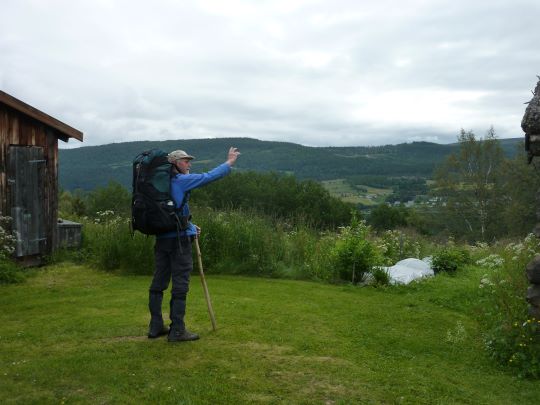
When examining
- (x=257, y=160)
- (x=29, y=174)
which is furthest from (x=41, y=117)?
(x=257, y=160)

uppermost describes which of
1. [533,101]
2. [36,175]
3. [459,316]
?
[533,101]

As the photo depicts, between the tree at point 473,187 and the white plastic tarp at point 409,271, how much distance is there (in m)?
35.1

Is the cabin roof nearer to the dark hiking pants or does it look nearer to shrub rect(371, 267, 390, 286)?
the dark hiking pants

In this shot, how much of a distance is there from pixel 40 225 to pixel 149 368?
7706 millimetres

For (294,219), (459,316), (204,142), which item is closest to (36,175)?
(294,219)

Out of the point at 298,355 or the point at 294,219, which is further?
the point at 294,219

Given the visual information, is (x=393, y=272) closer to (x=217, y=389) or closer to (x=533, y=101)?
(x=533, y=101)

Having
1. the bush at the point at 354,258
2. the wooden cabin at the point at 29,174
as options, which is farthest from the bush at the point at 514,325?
the wooden cabin at the point at 29,174

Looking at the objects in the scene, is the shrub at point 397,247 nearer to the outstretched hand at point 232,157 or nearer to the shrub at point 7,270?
the outstretched hand at point 232,157

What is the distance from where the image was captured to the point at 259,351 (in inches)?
222

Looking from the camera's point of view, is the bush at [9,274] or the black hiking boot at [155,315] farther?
the bush at [9,274]

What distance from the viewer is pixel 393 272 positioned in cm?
969

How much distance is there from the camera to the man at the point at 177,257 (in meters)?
5.77

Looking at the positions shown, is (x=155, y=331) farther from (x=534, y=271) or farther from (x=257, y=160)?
(x=257, y=160)
